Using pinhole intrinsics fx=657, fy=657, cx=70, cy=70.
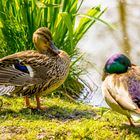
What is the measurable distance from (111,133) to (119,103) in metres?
0.39

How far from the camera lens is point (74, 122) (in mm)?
7059

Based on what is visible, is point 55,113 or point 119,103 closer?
point 119,103

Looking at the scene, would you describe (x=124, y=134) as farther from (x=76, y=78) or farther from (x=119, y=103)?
(x=76, y=78)

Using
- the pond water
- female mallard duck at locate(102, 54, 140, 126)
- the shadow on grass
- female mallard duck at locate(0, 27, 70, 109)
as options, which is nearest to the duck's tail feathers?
female mallard duck at locate(0, 27, 70, 109)

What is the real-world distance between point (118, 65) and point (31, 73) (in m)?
1.00

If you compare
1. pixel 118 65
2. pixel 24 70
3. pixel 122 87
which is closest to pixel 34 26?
pixel 24 70

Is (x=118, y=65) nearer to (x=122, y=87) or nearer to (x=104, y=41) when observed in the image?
(x=122, y=87)

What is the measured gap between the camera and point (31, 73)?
7.33 meters

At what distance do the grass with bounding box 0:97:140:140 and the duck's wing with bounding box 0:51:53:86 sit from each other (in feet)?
1.21

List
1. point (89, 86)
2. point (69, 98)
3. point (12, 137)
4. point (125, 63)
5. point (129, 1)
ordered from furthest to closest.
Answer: point (129, 1) → point (89, 86) → point (69, 98) → point (125, 63) → point (12, 137)

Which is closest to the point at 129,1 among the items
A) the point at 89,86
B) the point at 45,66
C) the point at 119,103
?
the point at 89,86

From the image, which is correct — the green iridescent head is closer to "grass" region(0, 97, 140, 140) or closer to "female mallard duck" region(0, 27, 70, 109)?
"grass" region(0, 97, 140, 140)

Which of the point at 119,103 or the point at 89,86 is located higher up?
the point at 119,103

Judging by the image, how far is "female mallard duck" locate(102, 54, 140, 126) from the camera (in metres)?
6.35
